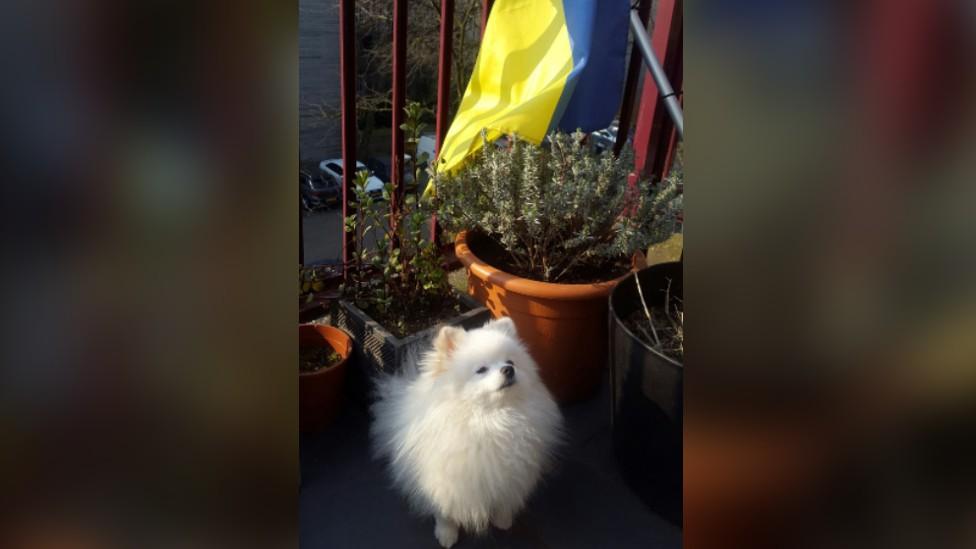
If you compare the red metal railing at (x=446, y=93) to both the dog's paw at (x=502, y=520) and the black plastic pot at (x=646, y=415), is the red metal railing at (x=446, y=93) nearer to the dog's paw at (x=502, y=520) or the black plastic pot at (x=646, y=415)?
the black plastic pot at (x=646, y=415)

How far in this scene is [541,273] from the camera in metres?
2.08

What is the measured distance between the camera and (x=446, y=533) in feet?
4.95

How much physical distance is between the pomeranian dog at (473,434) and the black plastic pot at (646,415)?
22 cm

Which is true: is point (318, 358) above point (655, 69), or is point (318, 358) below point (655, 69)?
below

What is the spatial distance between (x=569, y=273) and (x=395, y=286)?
614 millimetres

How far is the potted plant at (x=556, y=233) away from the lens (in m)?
1.89

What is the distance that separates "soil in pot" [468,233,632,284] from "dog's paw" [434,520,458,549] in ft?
2.83

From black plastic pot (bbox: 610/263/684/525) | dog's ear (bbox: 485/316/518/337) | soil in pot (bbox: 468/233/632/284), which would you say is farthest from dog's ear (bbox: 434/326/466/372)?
soil in pot (bbox: 468/233/632/284)

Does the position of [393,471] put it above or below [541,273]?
below

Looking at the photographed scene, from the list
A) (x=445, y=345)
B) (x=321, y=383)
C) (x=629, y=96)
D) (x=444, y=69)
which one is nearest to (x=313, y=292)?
(x=321, y=383)

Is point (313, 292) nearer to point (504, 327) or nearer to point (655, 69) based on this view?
point (504, 327)
